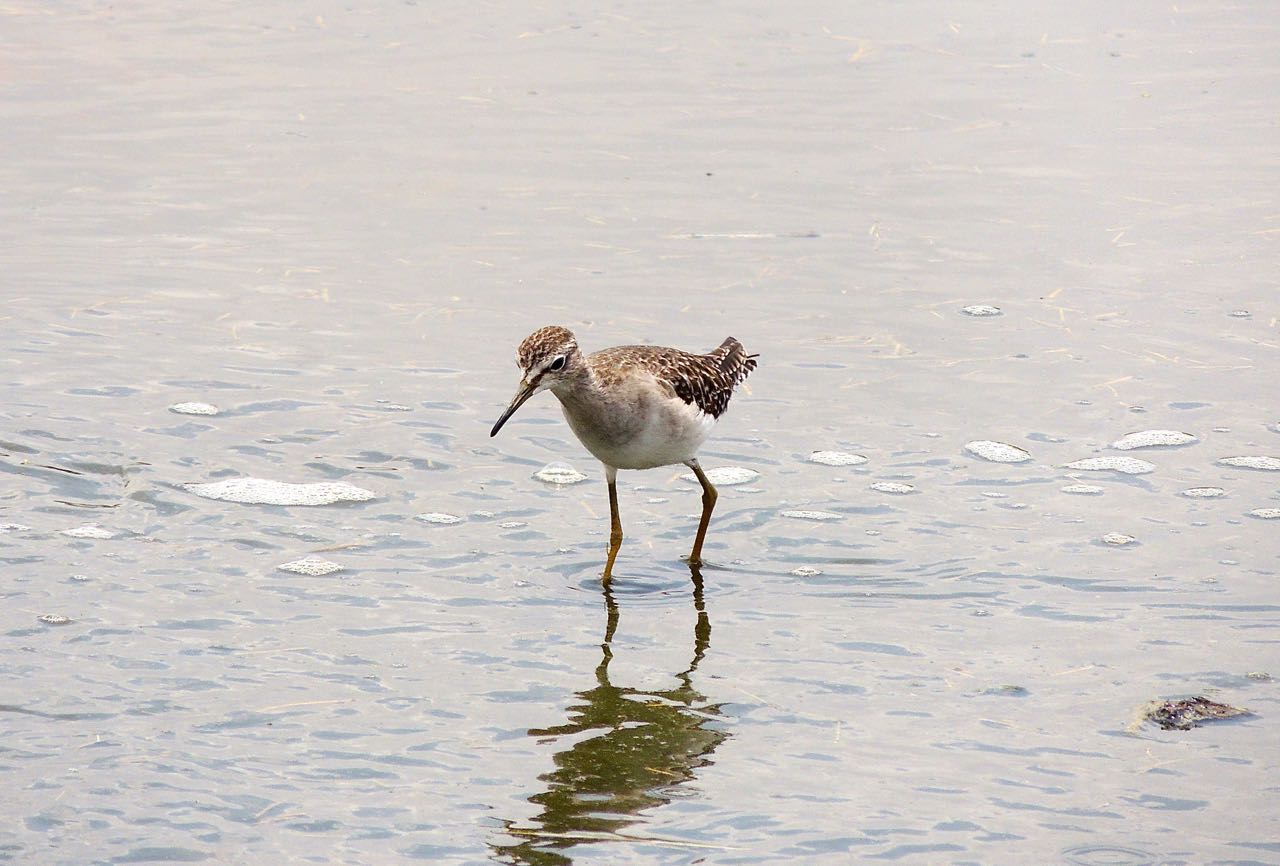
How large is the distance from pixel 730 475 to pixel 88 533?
3.52 meters

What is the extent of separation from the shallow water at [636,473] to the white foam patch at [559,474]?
0.07 m

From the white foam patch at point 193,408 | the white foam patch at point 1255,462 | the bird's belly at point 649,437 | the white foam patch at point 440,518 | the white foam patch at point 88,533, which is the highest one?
the bird's belly at point 649,437

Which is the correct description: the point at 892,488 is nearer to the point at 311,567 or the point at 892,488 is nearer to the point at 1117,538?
the point at 1117,538

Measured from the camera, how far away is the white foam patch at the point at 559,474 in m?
9.49

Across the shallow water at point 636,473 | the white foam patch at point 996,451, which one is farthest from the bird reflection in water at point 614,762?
the white foam patch at point 996,451

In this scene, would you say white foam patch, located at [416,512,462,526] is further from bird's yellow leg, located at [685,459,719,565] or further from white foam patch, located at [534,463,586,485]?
bird's yellow leg, located at [685,459,719,565]

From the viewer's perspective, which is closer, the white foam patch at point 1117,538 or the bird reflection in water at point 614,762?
the bird reflection in water at point 614,762

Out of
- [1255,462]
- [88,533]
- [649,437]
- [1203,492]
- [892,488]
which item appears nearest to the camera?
[88,533]

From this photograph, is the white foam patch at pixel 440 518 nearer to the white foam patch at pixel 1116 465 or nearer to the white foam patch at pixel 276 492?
the white foam patch at pixel 276 492

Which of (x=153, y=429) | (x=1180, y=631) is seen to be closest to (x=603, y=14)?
(x=153, y=429)

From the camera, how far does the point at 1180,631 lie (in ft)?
24.5

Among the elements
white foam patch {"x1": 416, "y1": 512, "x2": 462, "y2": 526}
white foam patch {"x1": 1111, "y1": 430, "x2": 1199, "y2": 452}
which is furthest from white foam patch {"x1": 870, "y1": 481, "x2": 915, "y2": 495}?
white foam patch {"x1": 416, "y1": 512, "x2": 462, "y2": 526}

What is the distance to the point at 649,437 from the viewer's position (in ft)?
27.7

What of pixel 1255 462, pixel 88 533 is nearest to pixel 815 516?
pixel 1255 462
